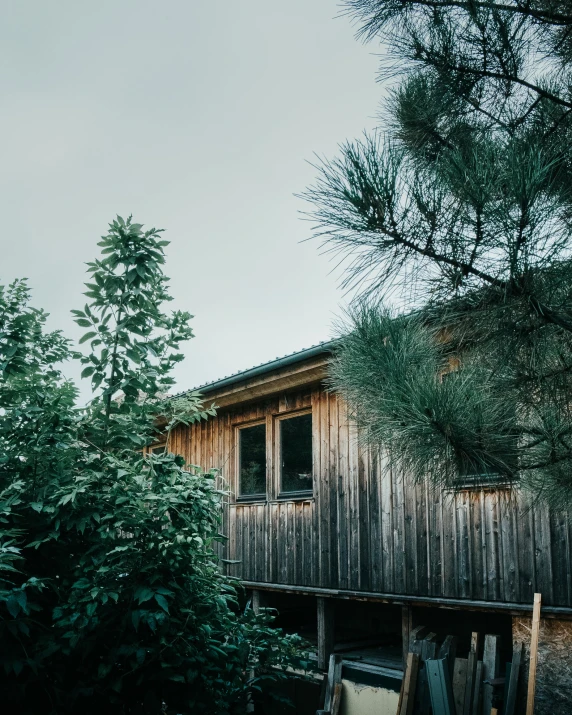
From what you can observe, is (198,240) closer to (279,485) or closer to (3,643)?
(279,485)

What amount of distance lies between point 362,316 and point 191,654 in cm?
207

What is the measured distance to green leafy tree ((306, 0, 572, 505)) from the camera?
106 inches

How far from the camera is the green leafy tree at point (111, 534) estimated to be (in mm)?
3629

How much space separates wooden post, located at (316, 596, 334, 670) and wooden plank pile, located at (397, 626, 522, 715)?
1.69 meters

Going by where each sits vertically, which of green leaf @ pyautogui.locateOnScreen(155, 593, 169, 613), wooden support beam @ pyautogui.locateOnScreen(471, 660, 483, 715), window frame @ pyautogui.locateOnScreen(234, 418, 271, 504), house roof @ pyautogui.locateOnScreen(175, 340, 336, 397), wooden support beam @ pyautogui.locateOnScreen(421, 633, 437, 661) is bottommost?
wooden support beam @ pyautogui.locateOnScreen(471, 660, 483, 715)

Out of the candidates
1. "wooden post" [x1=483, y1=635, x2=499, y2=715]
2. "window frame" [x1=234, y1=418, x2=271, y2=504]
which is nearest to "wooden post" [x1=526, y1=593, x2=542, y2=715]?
"wooden post" [x1=483, y1=635, x2=499, y2=715]

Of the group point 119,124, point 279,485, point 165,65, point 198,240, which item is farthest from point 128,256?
point 198,240

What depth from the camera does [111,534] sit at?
3701 mm

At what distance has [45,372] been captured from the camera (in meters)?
4.68

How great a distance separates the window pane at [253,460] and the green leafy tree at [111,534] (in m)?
5.61

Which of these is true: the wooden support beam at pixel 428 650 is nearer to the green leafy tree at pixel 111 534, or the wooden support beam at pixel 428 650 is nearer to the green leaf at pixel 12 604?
the green leafy tree at pixel 111 534

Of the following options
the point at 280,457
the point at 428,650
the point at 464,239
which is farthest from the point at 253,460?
the point at 464,239

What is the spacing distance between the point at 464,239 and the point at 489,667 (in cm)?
501

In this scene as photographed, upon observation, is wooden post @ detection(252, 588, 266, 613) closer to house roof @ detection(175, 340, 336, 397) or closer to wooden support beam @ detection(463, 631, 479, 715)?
house roof @ detection(175, 340, 336, 397)
